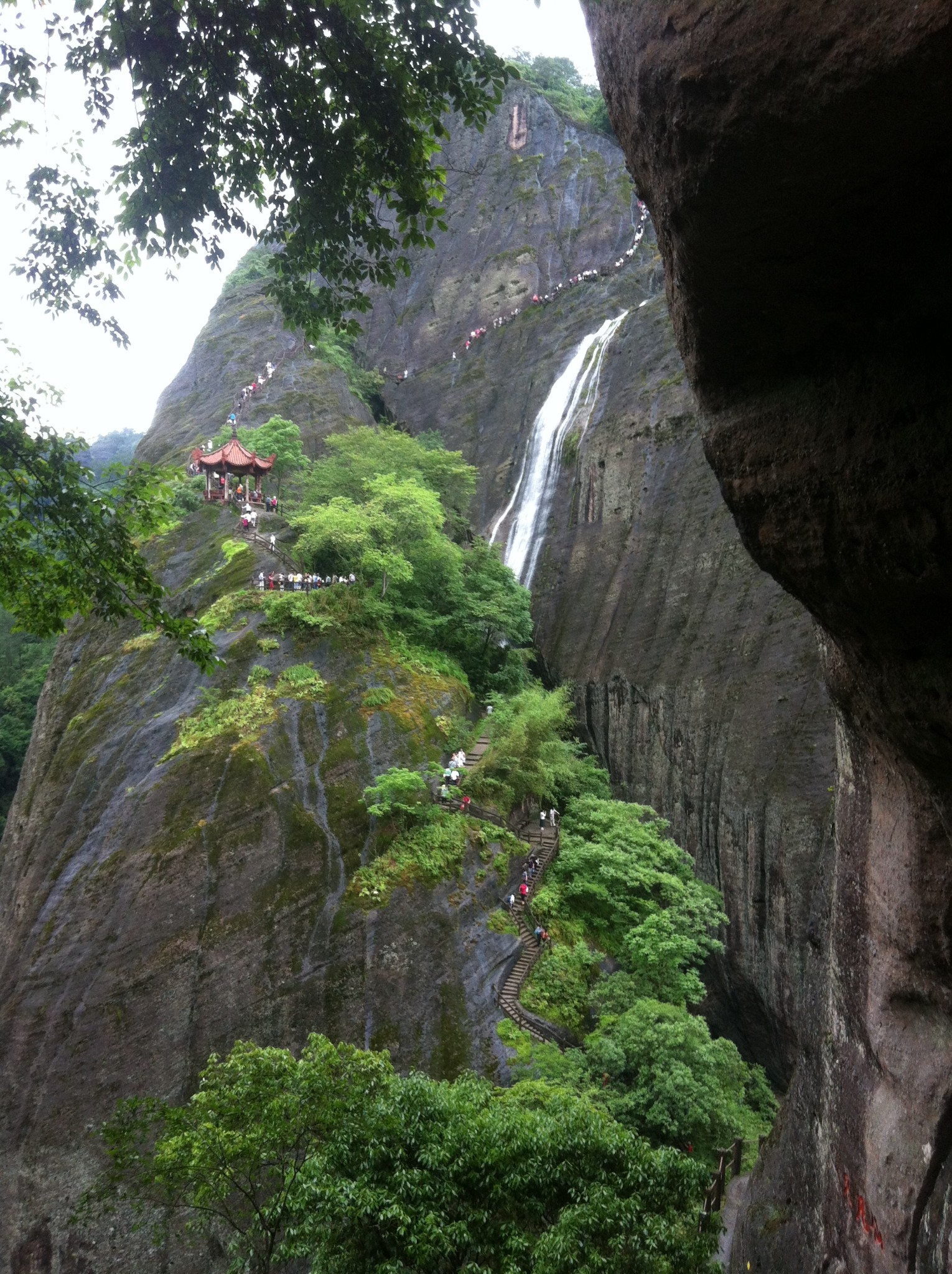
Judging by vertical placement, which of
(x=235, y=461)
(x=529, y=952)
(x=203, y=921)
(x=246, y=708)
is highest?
(x=235, y=461)

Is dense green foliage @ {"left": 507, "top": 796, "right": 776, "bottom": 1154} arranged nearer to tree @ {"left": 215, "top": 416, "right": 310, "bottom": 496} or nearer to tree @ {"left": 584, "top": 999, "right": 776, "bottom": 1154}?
tree @ {"left": 584, "top": 999, "right": 776, "bottom": 1154}

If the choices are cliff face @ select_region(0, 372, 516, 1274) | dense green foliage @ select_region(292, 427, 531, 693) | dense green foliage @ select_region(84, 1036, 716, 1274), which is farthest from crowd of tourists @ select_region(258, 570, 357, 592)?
dense green foliage @ select_region(84, 1036, 716, 1274)

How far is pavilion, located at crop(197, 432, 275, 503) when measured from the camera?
2239cm

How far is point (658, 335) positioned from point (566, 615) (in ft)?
32.0

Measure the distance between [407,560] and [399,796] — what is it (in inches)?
261

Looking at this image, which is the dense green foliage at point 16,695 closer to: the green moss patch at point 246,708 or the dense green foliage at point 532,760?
the green moss patch at point 246,708

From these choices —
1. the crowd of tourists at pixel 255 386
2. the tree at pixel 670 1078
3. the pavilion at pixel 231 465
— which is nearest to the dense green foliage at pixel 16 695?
the pavilion at pixel 231 465

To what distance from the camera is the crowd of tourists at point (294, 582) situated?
714 inches

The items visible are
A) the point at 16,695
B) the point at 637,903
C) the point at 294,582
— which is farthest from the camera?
the point at 16,695

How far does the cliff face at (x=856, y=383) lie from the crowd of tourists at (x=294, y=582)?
47.0 ft

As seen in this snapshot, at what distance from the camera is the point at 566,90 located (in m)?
47.5

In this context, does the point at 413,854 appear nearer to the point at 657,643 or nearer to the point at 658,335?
the point at 657,643

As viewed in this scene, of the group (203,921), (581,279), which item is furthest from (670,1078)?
(581,279)

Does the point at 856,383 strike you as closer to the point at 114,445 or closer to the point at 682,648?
the point at 682,648
